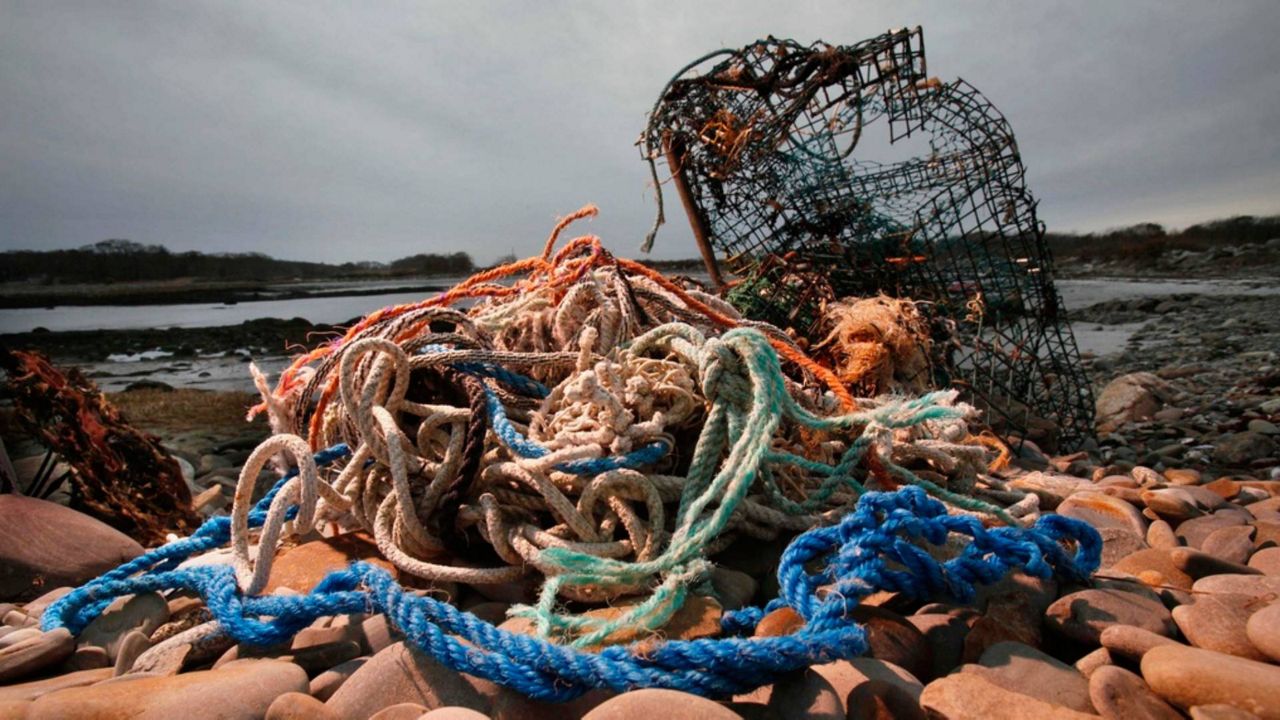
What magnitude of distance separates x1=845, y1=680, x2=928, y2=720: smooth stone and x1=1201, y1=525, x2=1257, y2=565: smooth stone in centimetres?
131

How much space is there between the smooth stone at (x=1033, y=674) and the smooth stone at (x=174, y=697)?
1.30 meters

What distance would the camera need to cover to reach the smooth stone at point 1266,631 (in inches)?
47.4

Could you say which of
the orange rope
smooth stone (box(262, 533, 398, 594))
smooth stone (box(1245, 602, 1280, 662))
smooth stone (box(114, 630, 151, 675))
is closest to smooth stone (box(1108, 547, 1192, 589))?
smooth stone (box(1245, 602, 1280, 662))

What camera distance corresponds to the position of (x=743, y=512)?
1897mm

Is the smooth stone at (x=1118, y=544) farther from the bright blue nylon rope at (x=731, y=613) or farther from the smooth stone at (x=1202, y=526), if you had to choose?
the bright blue nylon rope at (x=731, y=613)

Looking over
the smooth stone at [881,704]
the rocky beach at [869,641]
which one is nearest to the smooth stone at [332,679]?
the rocky beach at [869,641]

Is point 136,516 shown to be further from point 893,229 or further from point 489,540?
point 893,229

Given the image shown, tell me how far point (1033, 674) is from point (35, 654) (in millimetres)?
2109

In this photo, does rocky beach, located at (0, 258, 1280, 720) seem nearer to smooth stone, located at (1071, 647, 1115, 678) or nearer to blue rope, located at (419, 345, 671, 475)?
smooth stone, located at (1071, 647, 1115, 678)

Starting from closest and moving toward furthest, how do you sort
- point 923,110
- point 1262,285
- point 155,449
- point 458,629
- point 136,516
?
point 458,629, point 136,516, point 155,449, point 923,110, point 1262,285

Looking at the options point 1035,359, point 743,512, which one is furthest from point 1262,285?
point 743,512

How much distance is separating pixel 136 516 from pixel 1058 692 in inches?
134

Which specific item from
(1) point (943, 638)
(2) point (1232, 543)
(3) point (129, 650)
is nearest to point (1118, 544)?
(2) point (1232, 543)

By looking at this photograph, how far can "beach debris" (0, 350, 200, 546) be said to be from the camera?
2.94m
